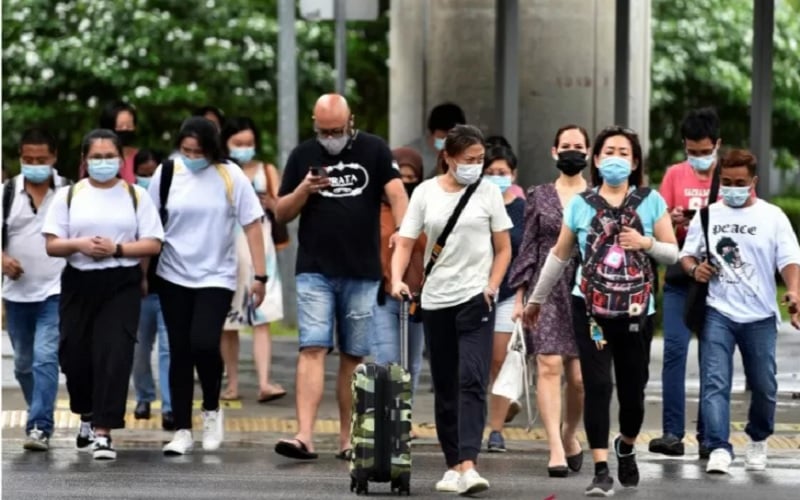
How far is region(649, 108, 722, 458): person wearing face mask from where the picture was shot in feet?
40.7

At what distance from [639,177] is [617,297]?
77cm

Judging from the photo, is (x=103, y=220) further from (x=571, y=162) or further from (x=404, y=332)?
(x=571, y=162)

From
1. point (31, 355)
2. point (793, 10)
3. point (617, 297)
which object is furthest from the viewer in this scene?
point (793, 10)

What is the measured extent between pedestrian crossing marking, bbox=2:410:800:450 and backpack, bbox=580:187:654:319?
8.06 feet

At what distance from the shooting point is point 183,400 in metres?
12.5

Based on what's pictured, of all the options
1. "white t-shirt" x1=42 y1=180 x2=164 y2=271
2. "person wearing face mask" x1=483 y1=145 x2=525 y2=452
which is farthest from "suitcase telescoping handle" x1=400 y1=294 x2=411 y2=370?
"white t-shirt" x1=42 y1=180 x2=164 y2=271

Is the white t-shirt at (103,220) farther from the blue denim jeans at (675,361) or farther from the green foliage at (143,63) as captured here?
the green foliage at (143,63)

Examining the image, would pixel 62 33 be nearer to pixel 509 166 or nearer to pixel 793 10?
pixel 793 10

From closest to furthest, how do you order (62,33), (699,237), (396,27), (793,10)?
1. (699,237)
2. (396,27)
3. (62,33)
4. (793,10)

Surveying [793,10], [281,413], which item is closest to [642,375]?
[281,413]

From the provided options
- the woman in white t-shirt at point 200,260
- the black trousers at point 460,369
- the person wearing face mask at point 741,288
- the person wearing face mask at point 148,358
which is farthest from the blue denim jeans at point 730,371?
the person wearing face mask at point 148,358

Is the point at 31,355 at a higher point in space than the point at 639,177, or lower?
lower

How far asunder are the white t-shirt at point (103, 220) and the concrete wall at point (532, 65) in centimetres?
650

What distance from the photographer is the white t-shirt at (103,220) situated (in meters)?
12.3
